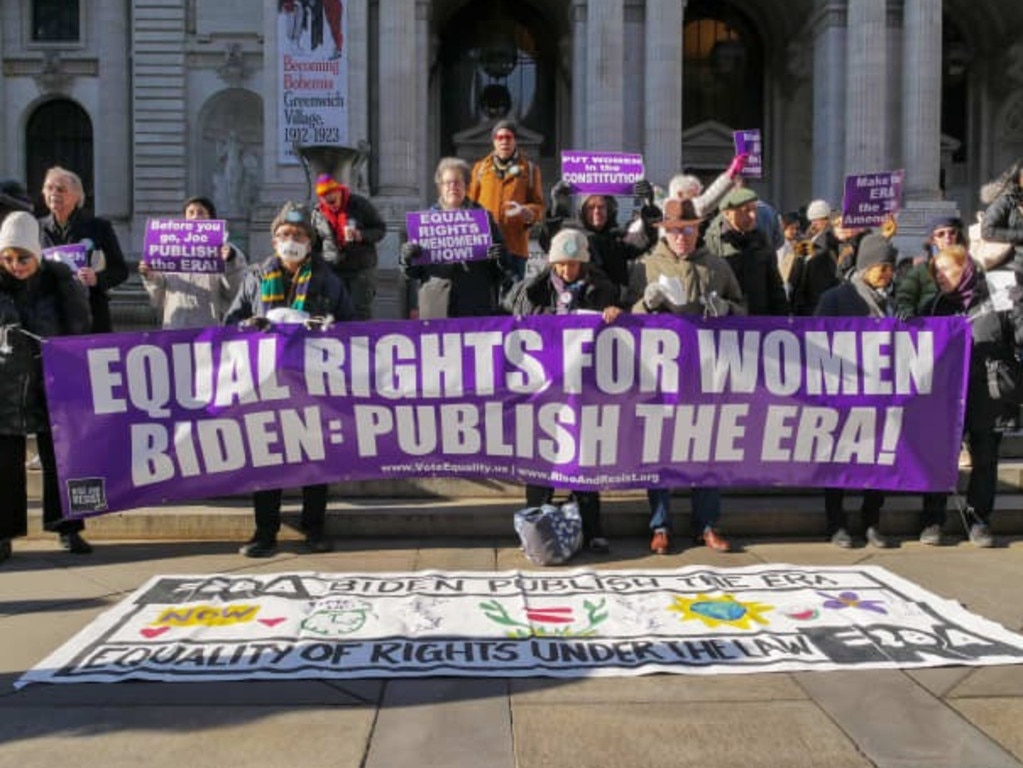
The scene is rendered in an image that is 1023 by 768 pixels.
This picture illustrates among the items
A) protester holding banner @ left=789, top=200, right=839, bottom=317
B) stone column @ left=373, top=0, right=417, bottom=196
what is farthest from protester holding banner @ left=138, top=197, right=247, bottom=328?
stone column @ left=373, top=0, right=417, bottom=196

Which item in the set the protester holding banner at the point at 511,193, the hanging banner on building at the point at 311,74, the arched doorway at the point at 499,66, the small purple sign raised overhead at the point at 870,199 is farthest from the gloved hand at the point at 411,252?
the arched doorway at the point at 499,66

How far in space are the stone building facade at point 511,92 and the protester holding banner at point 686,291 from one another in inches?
577

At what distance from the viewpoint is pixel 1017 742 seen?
363 centimetres

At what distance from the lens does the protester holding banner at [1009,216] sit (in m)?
7.36

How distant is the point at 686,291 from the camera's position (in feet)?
Result: 21.6

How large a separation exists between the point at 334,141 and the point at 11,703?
2250cm

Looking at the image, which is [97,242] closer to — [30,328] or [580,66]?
[30,328]

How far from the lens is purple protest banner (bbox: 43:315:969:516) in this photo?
638cm

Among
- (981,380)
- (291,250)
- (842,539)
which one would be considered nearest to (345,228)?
(291,250)

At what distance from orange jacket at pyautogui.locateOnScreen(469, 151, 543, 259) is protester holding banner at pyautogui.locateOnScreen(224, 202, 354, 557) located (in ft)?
7.01

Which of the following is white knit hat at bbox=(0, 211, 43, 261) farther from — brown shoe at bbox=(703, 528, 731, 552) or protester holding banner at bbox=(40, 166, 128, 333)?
brown shoe at bbox=(703, 528, 731, 552)

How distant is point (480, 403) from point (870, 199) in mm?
6870

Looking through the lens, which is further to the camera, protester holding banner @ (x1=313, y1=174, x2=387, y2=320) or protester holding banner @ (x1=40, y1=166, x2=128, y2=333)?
protester holding banner @ (x1=313, y1=174, x2=387, y2=320)

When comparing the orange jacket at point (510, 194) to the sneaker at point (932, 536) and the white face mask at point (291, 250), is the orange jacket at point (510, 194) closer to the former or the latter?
the white face mask at point (291, 250)
